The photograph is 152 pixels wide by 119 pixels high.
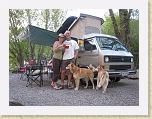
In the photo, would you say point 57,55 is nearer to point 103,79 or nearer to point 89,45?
point 89,45

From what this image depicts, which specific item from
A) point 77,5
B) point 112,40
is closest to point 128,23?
point 112,40

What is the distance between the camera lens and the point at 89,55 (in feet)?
12.9

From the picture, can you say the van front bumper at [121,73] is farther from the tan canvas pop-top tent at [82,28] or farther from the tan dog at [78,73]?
the tan canvas pop-top tent at [82,28]

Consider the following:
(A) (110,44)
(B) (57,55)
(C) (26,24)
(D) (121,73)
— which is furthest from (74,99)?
(C) (26,24)

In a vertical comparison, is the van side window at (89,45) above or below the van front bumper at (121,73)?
above

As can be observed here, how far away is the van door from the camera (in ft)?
12.4

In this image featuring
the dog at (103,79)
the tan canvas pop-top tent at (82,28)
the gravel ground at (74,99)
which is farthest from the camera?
the tan canvas pop-top tent at (82,28)

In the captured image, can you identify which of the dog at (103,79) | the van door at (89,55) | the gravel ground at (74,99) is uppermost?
the van door at (89,55)

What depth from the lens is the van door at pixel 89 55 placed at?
3.79 meters

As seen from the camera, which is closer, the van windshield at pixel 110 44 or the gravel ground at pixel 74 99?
the gravel ground at pixel 74 99

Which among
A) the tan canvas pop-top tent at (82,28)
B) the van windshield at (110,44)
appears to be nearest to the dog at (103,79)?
the van windshield at (110,44)

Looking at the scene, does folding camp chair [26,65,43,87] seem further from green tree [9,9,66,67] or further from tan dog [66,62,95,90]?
tan dog [66,62,95,90]

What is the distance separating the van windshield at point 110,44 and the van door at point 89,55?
14 centimetres

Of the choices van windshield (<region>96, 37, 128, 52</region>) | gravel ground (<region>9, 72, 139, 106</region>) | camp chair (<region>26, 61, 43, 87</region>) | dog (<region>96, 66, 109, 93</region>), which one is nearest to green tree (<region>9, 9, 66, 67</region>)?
camp chair (<region>26, 61, 43, 87</region>)
